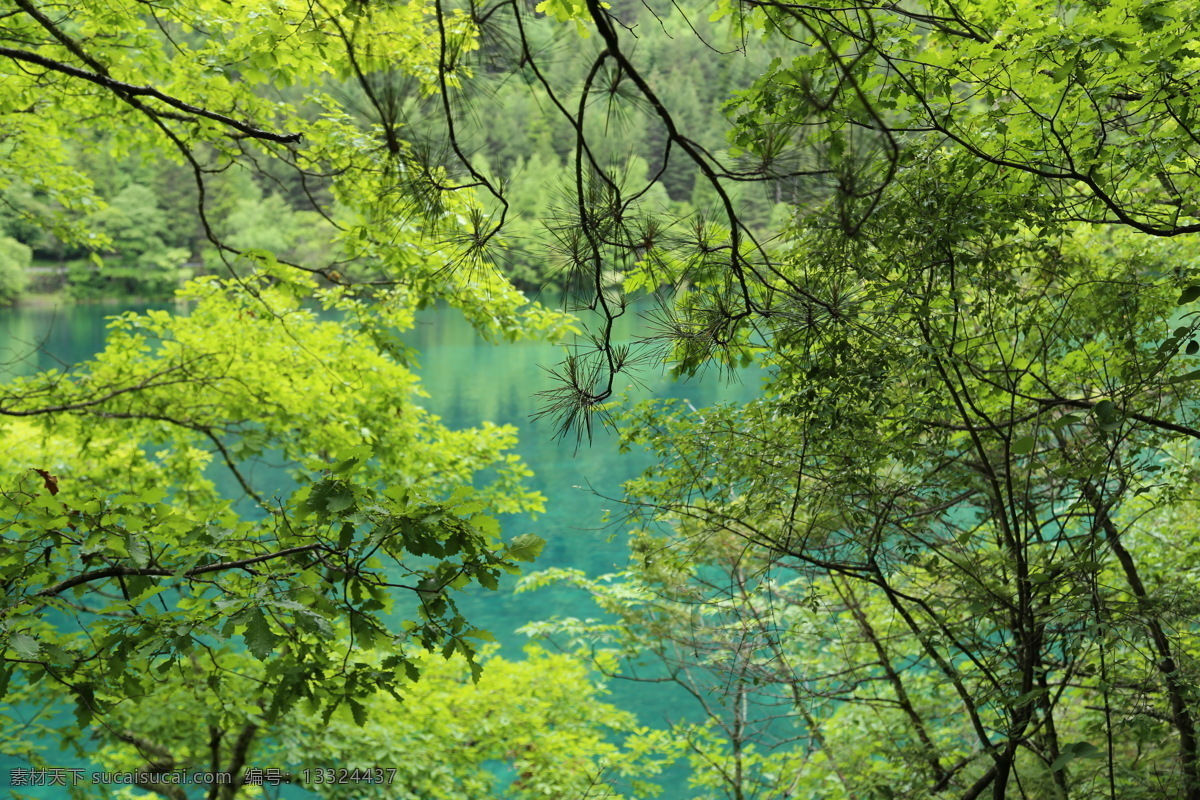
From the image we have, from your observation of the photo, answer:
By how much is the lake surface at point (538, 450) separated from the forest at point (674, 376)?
0.47 meters

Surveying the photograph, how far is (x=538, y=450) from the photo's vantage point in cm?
1856

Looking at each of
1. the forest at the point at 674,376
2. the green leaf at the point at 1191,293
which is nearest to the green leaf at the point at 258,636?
the forest at the point at 674,376

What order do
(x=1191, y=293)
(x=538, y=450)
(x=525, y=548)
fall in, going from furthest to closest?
1. (x=538, y=450)
2. (x=1191, y=293)
3. (x=525, y=548)

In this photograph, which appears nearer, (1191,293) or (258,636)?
(258,636)

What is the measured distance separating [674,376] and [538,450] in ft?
52.8

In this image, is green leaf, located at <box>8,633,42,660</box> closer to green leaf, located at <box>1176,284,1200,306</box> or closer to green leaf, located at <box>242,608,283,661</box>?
green leaf, located at <box>242,608,283,661</box>

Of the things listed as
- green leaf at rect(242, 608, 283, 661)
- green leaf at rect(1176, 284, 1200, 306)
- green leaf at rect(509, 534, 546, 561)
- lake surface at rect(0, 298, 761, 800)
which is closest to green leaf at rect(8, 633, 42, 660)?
green leaf at rect(242, 608, 283, 661)

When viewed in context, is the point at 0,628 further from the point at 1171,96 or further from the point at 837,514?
the point at 1171,96

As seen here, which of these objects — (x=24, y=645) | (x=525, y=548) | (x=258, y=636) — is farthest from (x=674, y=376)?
(x=24, y=645)

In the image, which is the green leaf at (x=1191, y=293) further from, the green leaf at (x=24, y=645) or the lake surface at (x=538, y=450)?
the green leaf at (x=24, y=645)

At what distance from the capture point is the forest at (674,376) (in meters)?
2.07

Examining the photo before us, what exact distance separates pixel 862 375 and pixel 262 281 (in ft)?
15.1

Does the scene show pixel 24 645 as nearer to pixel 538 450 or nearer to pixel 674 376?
pixel 674 376

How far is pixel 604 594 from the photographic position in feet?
21.5
